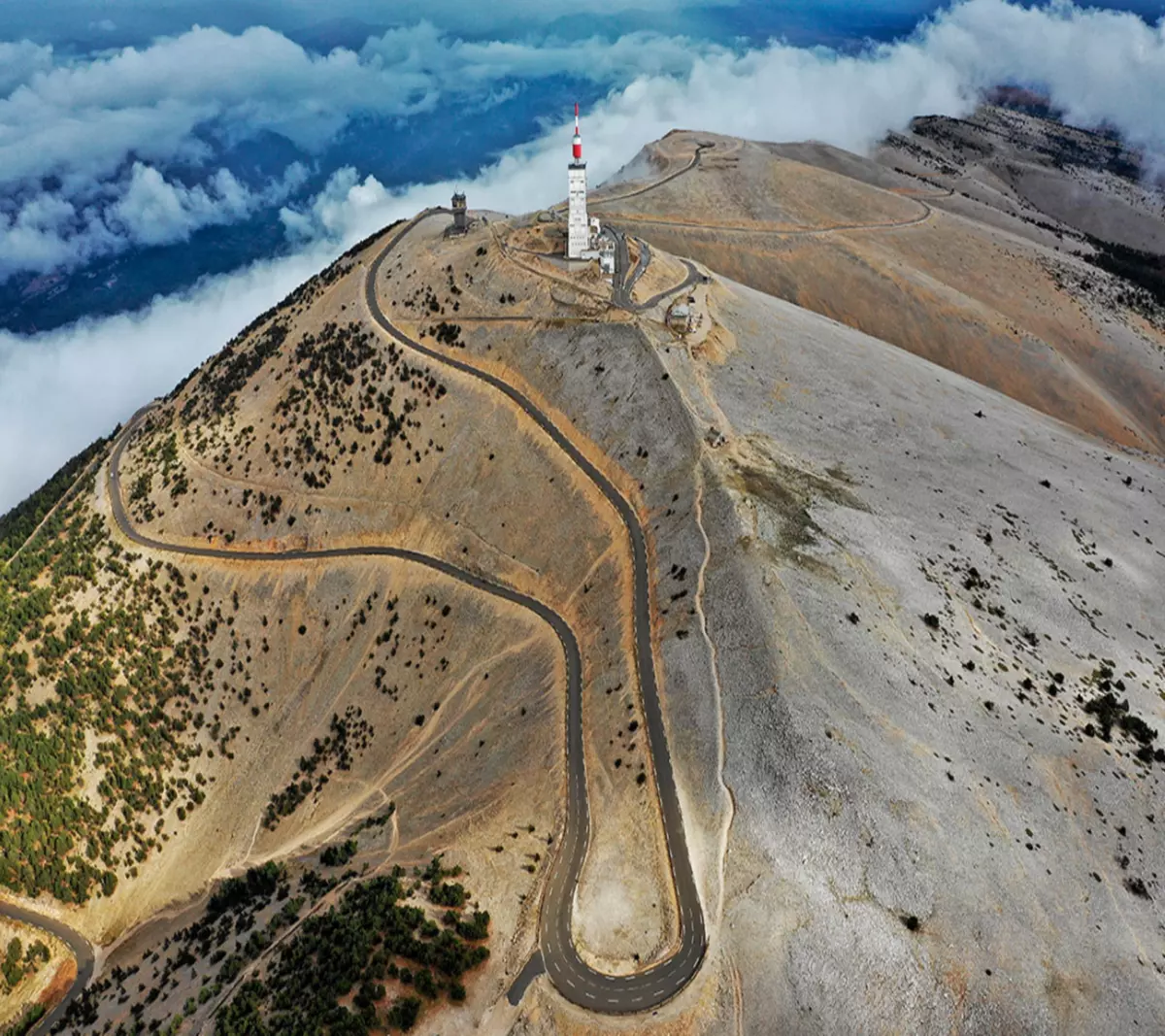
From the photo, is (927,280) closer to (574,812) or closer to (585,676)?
(585,676)

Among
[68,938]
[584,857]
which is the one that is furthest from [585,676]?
[68,938]

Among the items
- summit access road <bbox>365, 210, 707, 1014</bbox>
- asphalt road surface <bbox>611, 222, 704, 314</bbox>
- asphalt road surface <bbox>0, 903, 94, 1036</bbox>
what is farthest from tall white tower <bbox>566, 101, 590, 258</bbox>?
asphalt road surface <bbox>0, 903, 94, 1036</bbox>

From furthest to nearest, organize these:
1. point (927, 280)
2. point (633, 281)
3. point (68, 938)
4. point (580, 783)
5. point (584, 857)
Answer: point (927, 280), point (633, 281), point (68, 938), point (580, 783), point (584, 857)

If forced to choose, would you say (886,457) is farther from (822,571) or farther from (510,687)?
(510,687)

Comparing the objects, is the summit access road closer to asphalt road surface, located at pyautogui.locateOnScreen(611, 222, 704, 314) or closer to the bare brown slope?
asphalt road surface, located at pyautogui.locateOnScreen(611, 222, 704, 314)

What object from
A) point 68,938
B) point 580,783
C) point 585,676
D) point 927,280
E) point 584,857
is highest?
point 927,280

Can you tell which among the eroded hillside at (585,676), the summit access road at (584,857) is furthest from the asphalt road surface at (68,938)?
the summit access road at (584,857)
